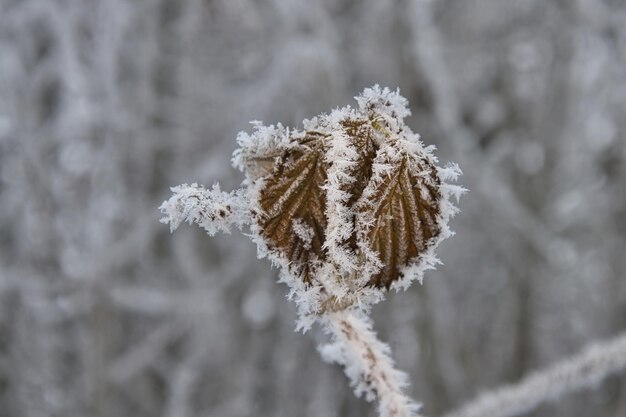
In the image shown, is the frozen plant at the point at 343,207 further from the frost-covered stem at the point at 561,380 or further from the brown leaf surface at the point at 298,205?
the frost-covered stem at the point at 561,380

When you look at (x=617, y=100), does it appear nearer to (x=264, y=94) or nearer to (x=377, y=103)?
(x=264, y=94)

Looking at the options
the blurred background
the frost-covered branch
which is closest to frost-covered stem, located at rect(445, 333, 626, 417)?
the frost-covered branch

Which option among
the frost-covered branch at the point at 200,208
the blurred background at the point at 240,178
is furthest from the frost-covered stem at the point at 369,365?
the blurred background at the point at 240,178

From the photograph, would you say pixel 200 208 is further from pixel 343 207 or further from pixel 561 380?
pixel 561 380

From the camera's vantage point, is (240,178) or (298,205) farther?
(240,178)

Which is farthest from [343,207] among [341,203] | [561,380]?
[561,380]

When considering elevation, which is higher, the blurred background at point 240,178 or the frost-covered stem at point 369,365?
the blurred background at point 240,178

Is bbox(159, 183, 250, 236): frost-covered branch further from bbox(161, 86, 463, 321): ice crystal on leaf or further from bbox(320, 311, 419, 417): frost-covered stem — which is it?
bbox(320, 311, 419, 417): frost-covered stem
